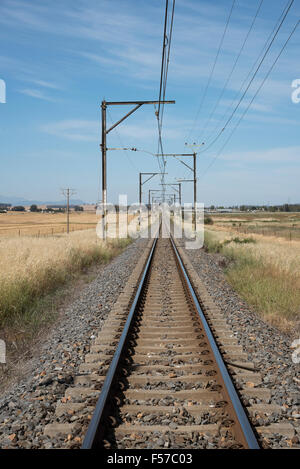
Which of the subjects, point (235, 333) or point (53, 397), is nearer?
point (53, 397)

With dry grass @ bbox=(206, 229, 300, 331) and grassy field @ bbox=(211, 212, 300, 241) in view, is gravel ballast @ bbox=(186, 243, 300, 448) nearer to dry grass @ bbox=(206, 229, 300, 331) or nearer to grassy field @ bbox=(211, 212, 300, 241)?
dry grass @ bbox=(206, 229, 300, 331)

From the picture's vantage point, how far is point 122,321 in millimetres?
6723

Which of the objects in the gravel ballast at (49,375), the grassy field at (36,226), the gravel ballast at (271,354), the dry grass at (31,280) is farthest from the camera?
the grassy field at (36,226)

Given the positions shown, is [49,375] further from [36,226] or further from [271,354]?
[36,226]

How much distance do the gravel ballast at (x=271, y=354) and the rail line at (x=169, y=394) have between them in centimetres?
47

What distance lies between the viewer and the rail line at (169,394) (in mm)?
3303

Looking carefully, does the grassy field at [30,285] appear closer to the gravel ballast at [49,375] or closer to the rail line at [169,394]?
the gravel ballast at [49,375]

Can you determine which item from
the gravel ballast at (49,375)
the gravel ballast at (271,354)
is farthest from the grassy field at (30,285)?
the gravel ballast at (271,354)

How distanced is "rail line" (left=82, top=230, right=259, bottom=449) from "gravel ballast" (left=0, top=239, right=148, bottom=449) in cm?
57

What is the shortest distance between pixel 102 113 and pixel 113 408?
652 inches

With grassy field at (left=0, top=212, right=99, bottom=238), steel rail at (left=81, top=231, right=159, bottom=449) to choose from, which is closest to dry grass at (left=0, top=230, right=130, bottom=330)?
steel rail at (left=81, top=231, right=159, bottom=449)

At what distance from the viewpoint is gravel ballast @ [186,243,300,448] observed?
12.2 feet
